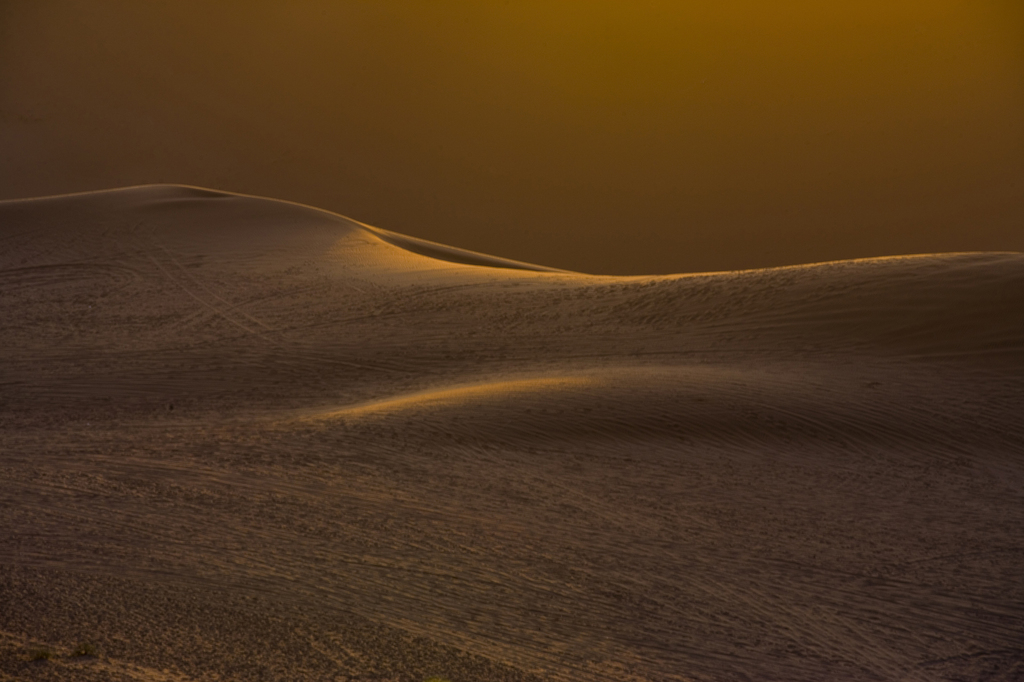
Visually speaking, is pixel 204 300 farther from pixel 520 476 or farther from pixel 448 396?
pixel 520 476

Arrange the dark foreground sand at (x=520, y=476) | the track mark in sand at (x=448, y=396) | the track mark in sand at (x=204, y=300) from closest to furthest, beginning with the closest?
1. the dark foreground sand at (x=520, y=476)
2. the track mark in sand at (x=448, y=396)
3. the track mark in sand at (x=204, y=300)

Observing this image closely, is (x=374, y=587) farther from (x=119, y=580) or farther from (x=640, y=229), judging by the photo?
(x=640, y=229)

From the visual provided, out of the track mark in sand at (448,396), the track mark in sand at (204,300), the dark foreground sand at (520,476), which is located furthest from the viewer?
the track mark in sand at (204,300)

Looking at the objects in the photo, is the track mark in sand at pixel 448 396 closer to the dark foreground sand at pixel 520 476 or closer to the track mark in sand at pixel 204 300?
the dark foreground sand at pixel 520 476

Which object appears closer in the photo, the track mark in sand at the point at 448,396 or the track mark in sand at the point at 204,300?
the track mark in sand at the point at 448,396

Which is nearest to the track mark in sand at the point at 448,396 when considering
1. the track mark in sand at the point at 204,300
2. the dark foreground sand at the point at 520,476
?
the dark foreground sand at the point at 520,476

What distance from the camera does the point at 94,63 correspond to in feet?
144

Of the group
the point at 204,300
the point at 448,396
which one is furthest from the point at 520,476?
the point at 204,300

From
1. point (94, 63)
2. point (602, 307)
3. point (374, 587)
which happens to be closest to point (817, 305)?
point (602, 307)

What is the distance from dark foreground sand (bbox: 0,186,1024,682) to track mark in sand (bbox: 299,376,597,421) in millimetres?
50

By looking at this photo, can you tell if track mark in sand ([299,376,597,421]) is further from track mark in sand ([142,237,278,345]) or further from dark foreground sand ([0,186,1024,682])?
track mark in sand ([142,237,278,345])

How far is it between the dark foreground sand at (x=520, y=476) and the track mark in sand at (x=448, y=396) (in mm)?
50

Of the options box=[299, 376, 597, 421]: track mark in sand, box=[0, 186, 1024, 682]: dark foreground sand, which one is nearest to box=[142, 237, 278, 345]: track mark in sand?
box=[0, 186, 1024, 682]: dark foreground sand

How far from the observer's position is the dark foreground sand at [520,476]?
153 inches
